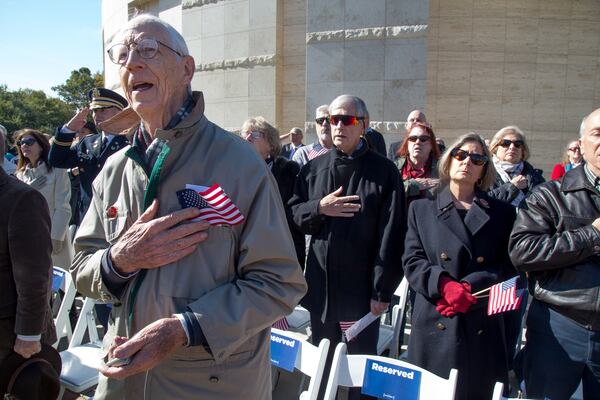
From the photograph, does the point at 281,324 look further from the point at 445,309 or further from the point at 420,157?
the point at 420,157

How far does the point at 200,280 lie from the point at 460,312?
1796mm

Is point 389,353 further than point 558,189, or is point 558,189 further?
point 389,353

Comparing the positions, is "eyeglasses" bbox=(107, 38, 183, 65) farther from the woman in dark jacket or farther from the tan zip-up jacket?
the woman in dark jacket

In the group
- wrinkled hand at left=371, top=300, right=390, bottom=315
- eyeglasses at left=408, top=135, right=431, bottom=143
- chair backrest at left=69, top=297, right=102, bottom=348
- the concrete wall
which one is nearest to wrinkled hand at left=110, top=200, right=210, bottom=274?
wrinkled hand at left=371, top=300, right=390, bottom=315

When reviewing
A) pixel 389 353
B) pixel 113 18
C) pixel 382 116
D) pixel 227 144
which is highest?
pixel 113 18

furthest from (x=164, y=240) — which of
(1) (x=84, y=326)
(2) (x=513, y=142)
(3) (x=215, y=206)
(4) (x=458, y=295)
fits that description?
(2) (x=513, y=142)

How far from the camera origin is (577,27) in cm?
1085

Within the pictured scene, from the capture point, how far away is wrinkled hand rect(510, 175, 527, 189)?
167 inches

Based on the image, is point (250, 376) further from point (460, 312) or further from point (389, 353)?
point (389, 353)

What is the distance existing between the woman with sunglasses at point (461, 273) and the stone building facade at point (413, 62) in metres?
7.00

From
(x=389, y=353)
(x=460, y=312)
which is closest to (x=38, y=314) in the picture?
(x=460, y=312)

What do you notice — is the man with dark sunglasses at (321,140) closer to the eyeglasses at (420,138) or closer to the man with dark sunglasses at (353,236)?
the eyeglasses at (420,138)

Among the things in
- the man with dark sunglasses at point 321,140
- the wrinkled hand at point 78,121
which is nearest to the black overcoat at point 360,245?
the man with dark sunglasses at point 321,140

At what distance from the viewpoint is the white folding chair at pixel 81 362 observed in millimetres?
3051
